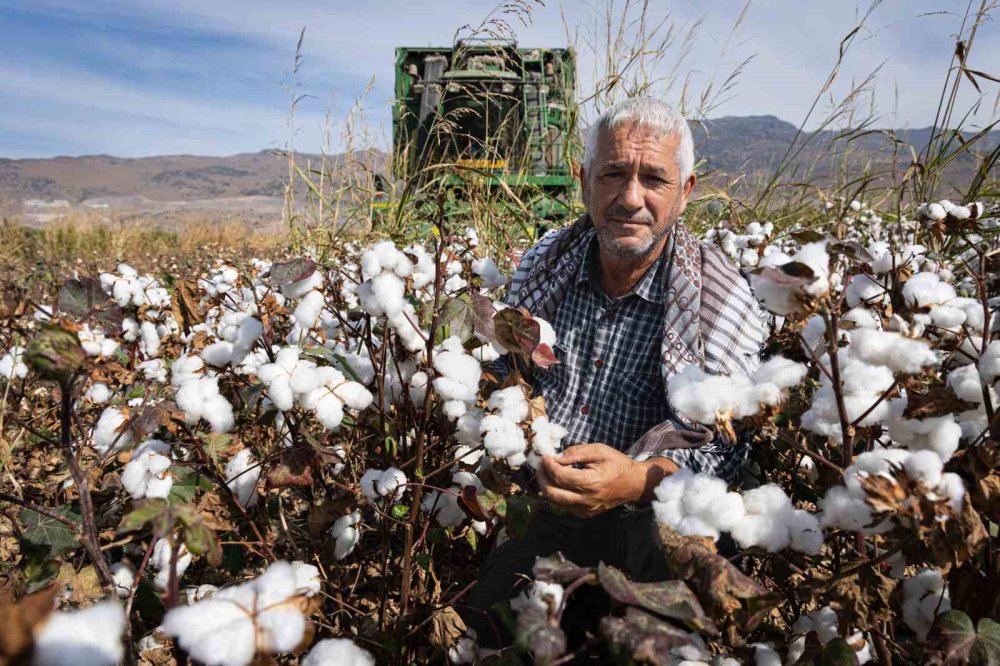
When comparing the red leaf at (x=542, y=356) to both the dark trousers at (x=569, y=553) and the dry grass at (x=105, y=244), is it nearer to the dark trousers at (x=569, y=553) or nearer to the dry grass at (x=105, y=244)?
the dark trousers at (x=569, y=553)

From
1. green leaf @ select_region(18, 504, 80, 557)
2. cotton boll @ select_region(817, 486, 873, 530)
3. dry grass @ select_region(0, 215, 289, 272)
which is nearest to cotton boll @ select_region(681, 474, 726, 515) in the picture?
cotton boll @ select_region(817, 486, 873, 530)

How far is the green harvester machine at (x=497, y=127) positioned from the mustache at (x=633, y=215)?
59cm

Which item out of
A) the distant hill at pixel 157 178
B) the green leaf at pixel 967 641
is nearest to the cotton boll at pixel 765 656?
the green leaf at pixel 967 641

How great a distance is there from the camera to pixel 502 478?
3.47 ft

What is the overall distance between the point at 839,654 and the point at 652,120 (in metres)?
1.23

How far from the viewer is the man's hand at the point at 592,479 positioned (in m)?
1.17

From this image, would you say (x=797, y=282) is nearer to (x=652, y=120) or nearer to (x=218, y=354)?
(x=218, y=354)

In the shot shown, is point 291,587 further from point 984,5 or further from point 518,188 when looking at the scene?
point 518,188

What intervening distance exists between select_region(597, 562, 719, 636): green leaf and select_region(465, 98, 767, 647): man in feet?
2.56

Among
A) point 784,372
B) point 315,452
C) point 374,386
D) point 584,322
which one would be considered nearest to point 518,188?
point 584,322

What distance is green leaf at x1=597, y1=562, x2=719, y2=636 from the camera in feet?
2.05

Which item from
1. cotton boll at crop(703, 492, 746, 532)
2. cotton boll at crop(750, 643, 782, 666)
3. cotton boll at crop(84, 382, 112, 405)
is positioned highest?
cotton boll at crop(703, 492, 746, 532)

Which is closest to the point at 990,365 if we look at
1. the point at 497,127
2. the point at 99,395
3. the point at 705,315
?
the point at 705,315

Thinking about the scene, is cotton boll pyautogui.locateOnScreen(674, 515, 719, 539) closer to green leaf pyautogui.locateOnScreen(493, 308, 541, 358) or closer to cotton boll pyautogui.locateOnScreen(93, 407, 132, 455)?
green leaf pyautogui.locateOnScreen(493, 308, 541, 358)
